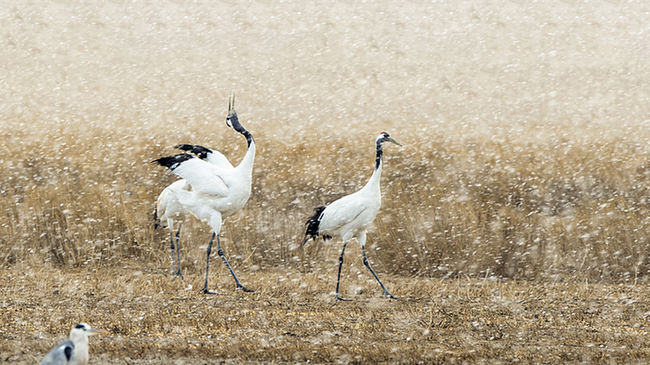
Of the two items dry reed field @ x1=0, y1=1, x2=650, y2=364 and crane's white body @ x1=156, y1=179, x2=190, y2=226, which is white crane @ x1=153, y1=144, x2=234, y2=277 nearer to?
crane's white body @ x1=156, y1=179, x2=190, y2=226

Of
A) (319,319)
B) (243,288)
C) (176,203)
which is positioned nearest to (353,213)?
(319,319)

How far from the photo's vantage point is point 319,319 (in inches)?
397

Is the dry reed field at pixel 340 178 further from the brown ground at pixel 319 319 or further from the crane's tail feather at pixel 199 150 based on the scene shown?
the crane's tail feather at pixel 199 150

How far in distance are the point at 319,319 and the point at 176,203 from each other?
3636 millimetres

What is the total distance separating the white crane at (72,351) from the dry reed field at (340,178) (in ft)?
5.37

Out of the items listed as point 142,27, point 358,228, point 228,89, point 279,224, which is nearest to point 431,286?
point 358,228

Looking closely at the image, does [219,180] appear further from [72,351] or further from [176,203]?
[72,351]

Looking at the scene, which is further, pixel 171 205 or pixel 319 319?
pixel 171 205

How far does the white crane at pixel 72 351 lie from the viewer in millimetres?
6433

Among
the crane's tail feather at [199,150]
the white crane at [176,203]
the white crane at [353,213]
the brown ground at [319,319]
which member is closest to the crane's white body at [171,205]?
the white crane at [176,203]

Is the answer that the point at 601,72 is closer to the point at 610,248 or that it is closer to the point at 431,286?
the point at 610,248

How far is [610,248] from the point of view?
13.8 m

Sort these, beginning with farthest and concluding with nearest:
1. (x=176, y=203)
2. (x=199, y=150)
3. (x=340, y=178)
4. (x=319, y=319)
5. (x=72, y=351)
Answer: (x=340, y=178) → (x=176, y=203) → (x=199, y=150) → (x=319, y=319) → (x=72, y=351)

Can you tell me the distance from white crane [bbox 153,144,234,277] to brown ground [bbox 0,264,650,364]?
512 mm
